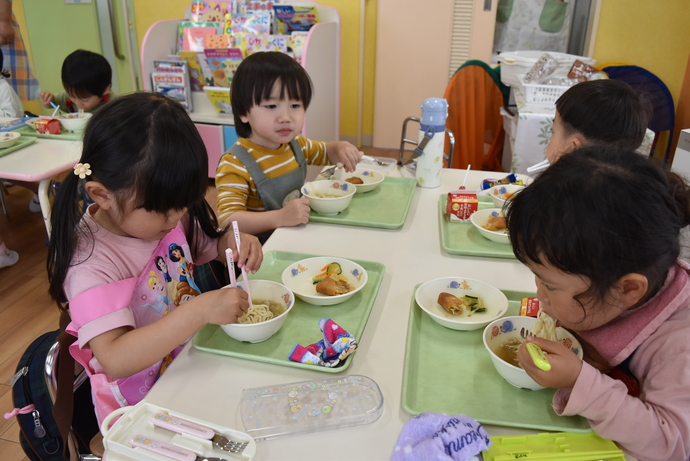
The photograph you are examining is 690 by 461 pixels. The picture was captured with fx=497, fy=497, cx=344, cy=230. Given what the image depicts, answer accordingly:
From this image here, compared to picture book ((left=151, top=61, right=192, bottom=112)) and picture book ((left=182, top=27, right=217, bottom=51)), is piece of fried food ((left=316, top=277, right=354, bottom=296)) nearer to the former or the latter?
picture book ((left=151, top=61, right=192, bottom=112))

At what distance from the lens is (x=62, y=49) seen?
4.38 metres

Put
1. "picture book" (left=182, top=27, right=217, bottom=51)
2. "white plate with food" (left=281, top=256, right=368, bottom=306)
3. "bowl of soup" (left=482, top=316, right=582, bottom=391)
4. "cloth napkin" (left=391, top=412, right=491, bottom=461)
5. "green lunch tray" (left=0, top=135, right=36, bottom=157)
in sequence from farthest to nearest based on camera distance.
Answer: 1. "picture book" (left=182, top=27, right=217, bottom=51)
2. "green lunch tray" (left=0, top=135, right=36, bottom=157)
3. "white plate with food" (left=281, top=256, right=368, bottom=306)
4. "bowl of soup" (left=482, top=316, right=582, bottom=391)
5. "cloth napkin" (left=391, top=412, right=491, bottom=461)

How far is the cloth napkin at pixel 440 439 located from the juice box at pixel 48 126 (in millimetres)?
2276

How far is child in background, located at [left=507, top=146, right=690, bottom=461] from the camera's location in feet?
2.09

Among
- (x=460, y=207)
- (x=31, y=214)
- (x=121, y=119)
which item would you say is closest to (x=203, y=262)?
(x=121, y=119)

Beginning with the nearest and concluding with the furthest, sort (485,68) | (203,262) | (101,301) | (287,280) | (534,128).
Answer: (101,301) < (287,280) < (203,262) < (534,128) < (485,68)

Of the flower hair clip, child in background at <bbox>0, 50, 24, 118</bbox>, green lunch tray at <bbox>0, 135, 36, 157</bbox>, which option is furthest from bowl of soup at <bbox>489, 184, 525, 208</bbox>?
child in background at <bbox>0, 50, 24, 118</bbox>

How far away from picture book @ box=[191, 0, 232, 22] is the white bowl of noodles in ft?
9.82

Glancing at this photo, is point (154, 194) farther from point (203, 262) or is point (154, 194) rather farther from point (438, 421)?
point (438, 421)

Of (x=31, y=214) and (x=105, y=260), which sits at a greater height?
(x=105, y=260)

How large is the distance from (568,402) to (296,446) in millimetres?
363

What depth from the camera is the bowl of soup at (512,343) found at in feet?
2.39

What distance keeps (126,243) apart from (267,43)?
2.51m

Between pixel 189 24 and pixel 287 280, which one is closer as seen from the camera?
pixel 287 280
